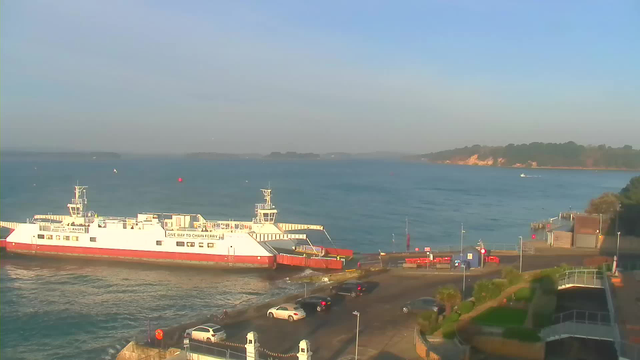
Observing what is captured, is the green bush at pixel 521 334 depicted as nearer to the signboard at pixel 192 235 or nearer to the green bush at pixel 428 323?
the green bush at pixel 428 323

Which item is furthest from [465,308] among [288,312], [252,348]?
[252,348]

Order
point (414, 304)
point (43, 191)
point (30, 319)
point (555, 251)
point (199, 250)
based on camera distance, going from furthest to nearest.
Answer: point (43, 191) < point (199, 250) < point (555, 251) < point (30, 319) < point (414, 304)

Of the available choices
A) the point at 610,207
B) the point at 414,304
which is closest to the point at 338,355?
the point at 414,304

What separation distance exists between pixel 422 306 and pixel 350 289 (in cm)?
406

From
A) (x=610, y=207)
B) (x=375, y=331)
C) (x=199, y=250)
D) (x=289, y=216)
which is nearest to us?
(x=375, y=331)

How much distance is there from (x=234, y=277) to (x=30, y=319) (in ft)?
38.4

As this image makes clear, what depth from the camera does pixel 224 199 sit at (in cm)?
7950

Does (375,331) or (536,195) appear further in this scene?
(536,195)

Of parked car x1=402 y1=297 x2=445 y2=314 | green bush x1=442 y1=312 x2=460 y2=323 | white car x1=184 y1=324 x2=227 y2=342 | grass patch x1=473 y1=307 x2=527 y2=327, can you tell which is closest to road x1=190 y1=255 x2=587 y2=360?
parked car x1=402 y1=297 x2=445 y2=314

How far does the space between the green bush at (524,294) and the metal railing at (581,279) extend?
1147mm

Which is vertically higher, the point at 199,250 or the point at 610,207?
the point at 610,207

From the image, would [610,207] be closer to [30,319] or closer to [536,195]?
[30,319]

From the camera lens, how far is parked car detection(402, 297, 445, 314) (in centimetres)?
1909

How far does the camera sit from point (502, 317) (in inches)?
688
